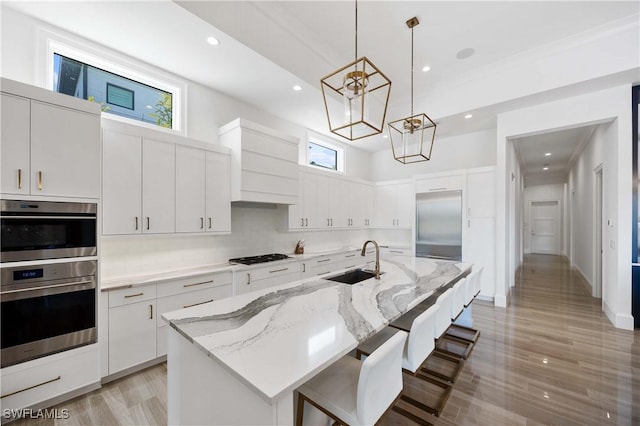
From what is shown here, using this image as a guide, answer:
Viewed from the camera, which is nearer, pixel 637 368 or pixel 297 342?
pixel 297 342

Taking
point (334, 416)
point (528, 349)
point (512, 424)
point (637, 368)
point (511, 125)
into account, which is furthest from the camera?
point (511, 125)

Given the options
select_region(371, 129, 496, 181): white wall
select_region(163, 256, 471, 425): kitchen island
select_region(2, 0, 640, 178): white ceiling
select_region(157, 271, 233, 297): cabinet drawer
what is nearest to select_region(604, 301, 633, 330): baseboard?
select_region(371, 129, 496, 181): white wall

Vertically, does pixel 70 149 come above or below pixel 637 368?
above

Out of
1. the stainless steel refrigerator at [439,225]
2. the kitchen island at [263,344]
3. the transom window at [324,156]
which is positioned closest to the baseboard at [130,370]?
the kitchen island at [263,344]

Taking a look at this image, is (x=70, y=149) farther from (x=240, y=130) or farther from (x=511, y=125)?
(x=511, y=125)

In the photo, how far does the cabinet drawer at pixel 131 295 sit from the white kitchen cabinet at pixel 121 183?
553 mm

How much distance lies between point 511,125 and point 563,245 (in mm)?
9268

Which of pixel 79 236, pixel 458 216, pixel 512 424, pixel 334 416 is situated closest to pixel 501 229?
pixel 458 216

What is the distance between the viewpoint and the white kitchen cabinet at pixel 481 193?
436cm

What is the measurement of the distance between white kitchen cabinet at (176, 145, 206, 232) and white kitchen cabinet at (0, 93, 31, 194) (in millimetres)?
1135

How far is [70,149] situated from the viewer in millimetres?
2035

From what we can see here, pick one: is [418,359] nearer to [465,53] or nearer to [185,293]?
[185,293]

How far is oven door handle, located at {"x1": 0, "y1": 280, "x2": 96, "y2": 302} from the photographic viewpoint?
69.9 inches

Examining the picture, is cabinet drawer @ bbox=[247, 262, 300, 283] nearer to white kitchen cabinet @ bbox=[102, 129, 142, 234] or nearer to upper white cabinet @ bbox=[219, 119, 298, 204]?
upper white cabinet @ bbox=[219, 119, 298, 204]
